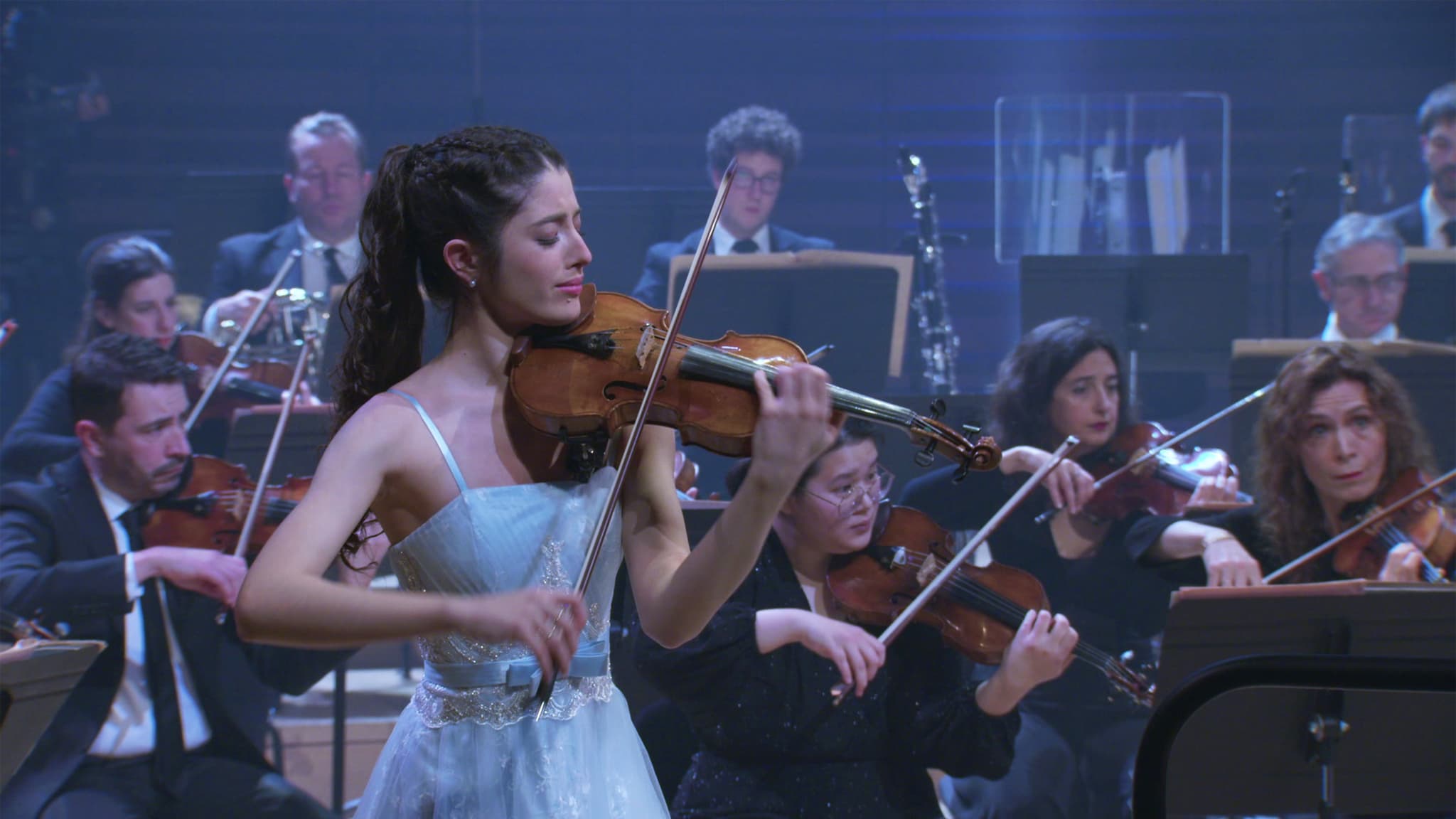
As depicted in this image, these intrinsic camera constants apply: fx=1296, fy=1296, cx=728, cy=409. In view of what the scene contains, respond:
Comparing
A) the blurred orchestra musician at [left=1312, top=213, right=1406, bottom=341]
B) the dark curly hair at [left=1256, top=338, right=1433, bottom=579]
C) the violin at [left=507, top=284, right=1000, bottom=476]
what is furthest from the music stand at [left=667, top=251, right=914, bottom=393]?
the violin at [left=507, top=284, right=1000, bottom=476]

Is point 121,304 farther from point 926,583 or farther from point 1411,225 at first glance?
point 1411,225

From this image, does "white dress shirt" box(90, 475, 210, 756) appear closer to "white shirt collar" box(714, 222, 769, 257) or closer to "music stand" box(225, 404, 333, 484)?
"music stand" box(225, 404, 333, 484)

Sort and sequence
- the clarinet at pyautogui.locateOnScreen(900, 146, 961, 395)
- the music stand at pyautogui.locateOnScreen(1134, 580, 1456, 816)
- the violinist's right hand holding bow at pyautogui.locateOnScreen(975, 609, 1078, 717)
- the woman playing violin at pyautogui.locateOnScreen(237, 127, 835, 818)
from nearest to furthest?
the woman playing violin at pyautogui.locateOnScreen(237, 127, 835, 818) < the music stand at pyautogui.locateOnScreen(1134, 580, 1456, 816) < the violinist's right hand holding bow at pyautogui.locateOnScreen(975, 609, 1078, 717) < the clarinet at pyautogui.locateOnScreen(900, 146, 961, 395)

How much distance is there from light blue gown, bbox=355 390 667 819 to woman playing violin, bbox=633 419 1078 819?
3.46ft

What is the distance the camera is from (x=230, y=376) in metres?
3.31

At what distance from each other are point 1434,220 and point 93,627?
394 centimetres

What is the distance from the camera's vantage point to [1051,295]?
364cm

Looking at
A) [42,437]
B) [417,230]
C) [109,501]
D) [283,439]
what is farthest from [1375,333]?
[42,437]

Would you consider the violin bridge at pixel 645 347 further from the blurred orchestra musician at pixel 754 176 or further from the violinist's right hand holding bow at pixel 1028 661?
the blurred orchestra musician at pixel 754 176

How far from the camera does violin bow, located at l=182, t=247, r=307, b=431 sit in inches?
125

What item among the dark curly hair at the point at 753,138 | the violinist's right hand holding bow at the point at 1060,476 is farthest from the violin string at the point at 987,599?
the dark curly hair at the point at 753,138

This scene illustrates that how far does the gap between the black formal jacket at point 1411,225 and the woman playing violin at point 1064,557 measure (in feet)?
4.81

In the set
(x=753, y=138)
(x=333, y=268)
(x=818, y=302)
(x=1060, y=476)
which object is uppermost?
(x=753, y=138)

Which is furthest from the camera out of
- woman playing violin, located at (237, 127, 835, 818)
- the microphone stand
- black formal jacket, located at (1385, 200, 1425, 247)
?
the microphone stand
